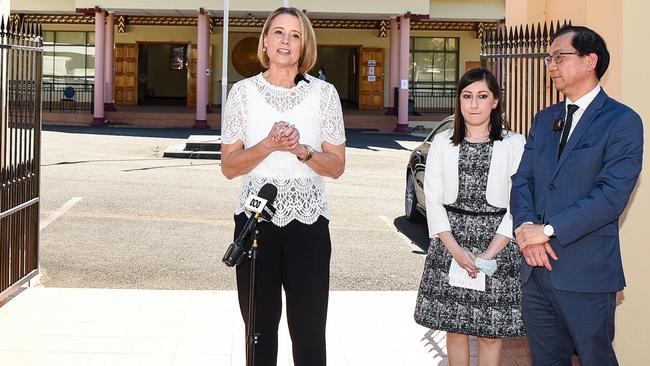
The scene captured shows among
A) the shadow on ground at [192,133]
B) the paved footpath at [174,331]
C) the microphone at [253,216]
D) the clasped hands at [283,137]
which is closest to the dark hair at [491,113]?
the clasped hands at [283,137]

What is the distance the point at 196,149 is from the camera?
71.7 feet

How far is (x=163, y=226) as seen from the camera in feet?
37.5

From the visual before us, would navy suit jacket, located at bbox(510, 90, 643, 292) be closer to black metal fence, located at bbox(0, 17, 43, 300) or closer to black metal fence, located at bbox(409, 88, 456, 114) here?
black metal fence, located at bbox(0, 17, 43, 300)

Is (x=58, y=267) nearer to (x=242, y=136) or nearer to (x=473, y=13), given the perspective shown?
(x=242, y=136)

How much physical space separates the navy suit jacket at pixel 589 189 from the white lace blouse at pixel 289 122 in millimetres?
953

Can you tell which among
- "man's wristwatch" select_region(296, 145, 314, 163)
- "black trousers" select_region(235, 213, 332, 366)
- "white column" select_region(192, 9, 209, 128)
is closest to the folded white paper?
"black trousers" select_region(235, 213, 332, 366)

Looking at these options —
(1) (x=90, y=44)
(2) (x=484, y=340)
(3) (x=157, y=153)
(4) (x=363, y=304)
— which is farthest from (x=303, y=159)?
(1) (x=90, y=44)

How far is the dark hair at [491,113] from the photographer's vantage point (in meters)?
4.57

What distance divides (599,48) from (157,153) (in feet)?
60.7

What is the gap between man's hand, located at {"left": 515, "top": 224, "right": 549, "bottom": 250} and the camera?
156 inches

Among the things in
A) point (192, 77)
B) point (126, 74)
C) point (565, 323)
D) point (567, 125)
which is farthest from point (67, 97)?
point (565, 323)

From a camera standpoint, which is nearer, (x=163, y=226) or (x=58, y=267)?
(x=58, y=267)

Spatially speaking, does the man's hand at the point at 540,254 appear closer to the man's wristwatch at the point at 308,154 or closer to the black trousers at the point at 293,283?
the black trousers at the point at 293,283

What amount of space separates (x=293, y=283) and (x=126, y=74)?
32.6 metres
